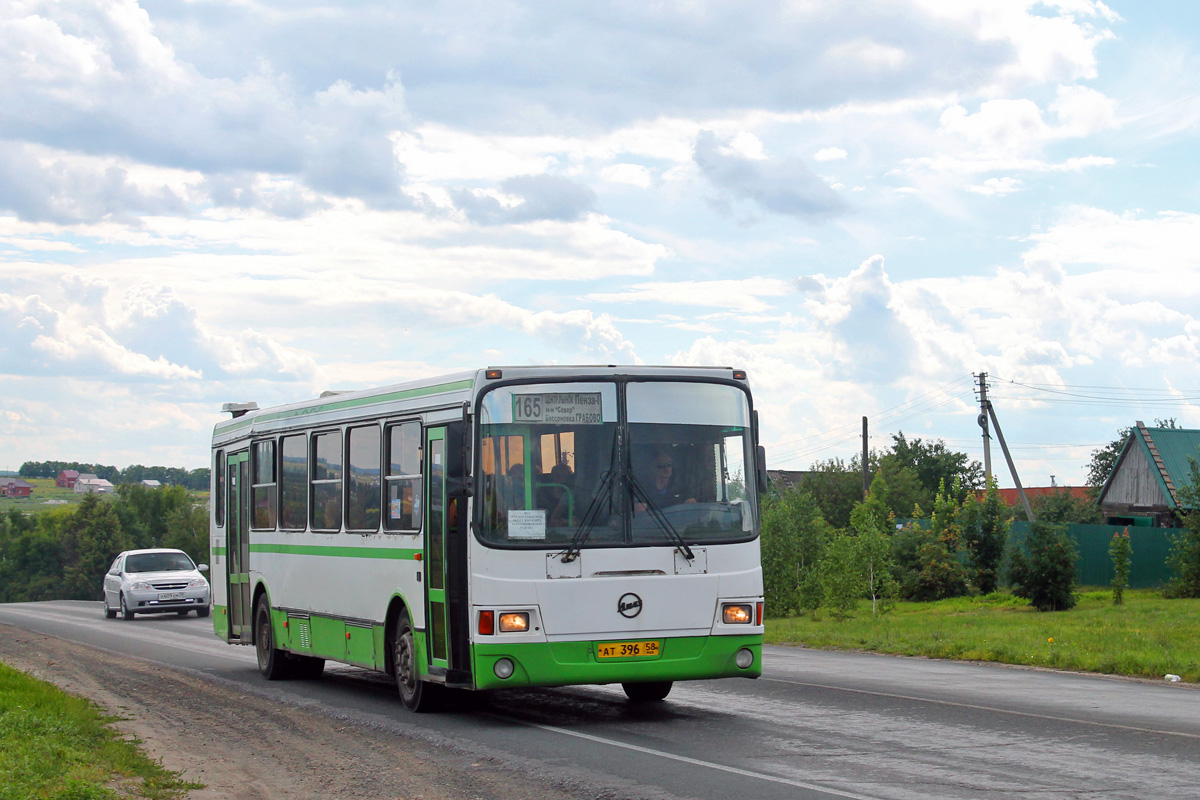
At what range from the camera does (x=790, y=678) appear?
1603cm

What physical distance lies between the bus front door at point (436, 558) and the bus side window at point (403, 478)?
0.29 meters

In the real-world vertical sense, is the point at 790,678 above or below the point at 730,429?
below

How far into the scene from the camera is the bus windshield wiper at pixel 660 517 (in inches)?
445

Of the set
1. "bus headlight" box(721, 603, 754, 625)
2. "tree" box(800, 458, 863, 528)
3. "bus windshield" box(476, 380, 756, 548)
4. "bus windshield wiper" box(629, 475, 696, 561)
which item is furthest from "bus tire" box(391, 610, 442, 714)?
"tree" box(800, 458, 863, 528)

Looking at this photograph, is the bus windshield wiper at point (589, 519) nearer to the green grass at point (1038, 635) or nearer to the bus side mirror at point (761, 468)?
the bus side mirror at point (761, 468)

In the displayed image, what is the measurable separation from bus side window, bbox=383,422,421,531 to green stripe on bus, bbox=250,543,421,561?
22cm

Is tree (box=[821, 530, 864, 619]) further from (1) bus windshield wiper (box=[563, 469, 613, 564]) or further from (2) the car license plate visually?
(1) bus windshield wiper (box=[563, 469, 613, 564])

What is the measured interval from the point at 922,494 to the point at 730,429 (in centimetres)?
7480

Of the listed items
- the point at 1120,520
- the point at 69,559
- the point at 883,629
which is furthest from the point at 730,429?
the point at 69,559

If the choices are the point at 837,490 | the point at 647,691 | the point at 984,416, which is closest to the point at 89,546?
the point at 837,490

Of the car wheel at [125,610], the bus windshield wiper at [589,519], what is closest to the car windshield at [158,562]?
the car wheel at [125,610]

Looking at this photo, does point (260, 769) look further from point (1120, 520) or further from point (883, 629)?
point (1120, 520)

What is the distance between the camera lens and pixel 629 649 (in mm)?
11148

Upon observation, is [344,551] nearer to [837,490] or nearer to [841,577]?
[841,577]
